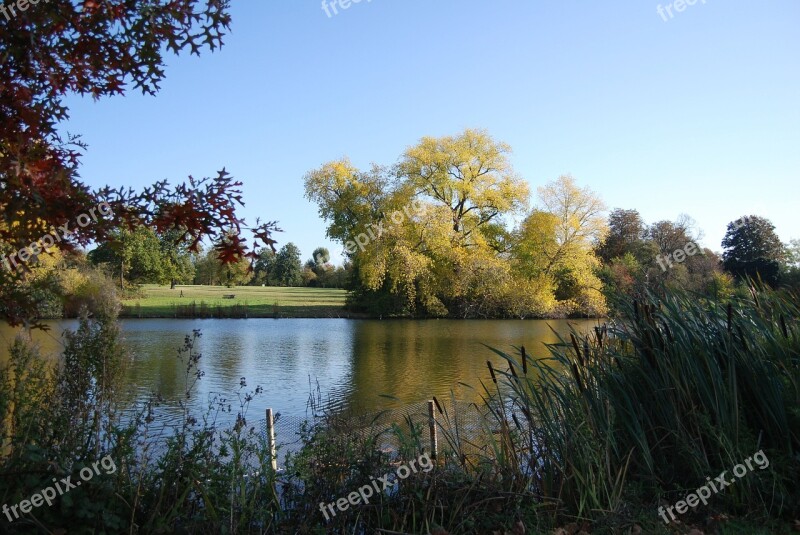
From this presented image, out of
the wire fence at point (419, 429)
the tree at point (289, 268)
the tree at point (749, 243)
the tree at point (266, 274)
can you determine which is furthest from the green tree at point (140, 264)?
the tree at point (749, 243)

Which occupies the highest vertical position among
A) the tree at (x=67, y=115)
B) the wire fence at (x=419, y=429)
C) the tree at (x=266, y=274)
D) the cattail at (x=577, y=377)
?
the tree at (x=266, y=274)

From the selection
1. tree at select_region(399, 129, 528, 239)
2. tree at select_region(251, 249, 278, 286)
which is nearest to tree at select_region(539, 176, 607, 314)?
tree at select_region(399, 129, 528, 239)

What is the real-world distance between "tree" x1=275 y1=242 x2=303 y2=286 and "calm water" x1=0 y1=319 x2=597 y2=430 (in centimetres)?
4233

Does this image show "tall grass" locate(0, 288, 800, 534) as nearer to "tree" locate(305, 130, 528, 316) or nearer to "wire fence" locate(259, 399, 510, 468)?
"wire fence" locate(259, 399, 510, 468)

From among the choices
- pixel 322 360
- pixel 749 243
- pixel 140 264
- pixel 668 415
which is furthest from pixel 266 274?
pixel 668 415

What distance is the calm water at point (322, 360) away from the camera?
11547 millimetres

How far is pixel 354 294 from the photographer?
3700cm

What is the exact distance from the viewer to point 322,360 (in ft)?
56.3

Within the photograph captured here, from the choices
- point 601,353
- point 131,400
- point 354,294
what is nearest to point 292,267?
point 354,294

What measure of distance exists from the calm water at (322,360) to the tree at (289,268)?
42327 mm

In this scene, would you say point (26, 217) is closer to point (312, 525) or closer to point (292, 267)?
point (312, 525)

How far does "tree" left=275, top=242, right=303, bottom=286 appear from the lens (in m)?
71.1

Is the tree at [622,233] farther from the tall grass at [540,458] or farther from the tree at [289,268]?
the tall grass at [540,458]

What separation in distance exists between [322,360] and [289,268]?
181 feet
